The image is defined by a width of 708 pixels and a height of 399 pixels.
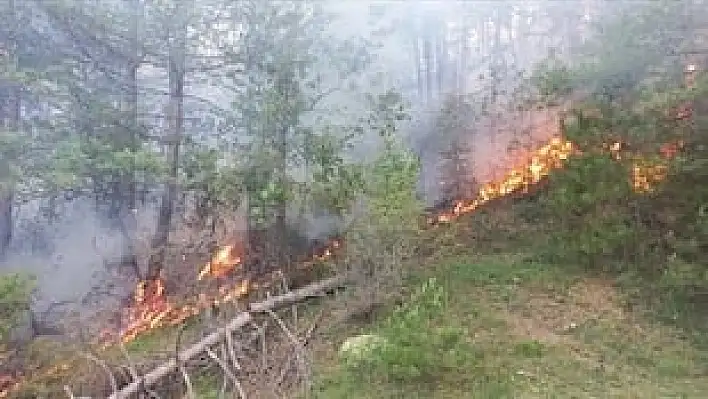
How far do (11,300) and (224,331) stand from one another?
6.89 ft

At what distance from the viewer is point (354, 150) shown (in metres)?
11.1

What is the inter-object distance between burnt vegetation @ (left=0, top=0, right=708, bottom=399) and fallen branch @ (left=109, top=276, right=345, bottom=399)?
3cm

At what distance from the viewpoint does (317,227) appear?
36.7 ft

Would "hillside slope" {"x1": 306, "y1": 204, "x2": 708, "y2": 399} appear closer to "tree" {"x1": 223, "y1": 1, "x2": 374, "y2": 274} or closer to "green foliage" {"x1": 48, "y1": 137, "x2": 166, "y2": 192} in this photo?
"tree" {"x1": 223, "y1": 1, "x2": 374, "y2": 274}

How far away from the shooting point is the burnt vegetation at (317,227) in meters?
7.57

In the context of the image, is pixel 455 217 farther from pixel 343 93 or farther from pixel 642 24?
pixel 642 24

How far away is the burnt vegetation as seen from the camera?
7.57 metres

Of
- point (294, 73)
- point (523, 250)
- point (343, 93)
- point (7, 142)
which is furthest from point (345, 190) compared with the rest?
point (343, 93)

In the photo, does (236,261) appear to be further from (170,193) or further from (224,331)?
(224,331)

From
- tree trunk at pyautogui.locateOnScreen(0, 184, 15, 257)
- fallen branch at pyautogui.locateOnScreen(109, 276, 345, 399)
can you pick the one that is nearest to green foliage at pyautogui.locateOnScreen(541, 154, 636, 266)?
fallen branch at pyautogui.locateOnScreen(109, 276, 345, 399)

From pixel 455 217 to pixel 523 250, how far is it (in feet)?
6.31

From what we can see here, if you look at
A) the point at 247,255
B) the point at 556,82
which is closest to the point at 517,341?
the point at 556,82

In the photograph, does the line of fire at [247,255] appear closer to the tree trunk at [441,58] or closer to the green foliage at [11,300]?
the green foliage at [11,300]

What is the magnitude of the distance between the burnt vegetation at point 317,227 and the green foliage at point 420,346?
1.1 inches
